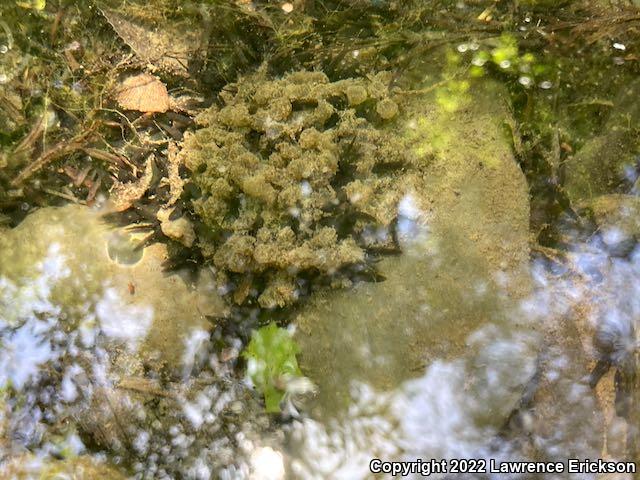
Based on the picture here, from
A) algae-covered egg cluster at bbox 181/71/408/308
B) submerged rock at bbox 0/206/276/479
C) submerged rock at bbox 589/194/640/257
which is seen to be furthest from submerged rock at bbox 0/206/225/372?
submerged rock at bbox 589/194/640/257

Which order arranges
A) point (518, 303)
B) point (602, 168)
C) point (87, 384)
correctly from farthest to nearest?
point (602, 168)
point (87, 384)
point (518, 303)

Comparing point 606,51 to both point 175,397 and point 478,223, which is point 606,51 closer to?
point 478,223

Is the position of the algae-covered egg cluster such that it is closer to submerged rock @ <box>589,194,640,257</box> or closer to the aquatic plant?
the aquatic plant

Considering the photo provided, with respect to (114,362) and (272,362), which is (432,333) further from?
(114,362)

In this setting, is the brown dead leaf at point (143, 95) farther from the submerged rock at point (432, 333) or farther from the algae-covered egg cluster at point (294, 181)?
the submerged rock at point (432, 333)

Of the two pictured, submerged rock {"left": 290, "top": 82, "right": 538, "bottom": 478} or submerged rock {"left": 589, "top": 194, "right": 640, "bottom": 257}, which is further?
submerged rock {"left": 589, "top": 194, "right": 640, "bottom": 257}

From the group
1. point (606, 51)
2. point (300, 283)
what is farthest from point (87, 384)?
point (606, 51)

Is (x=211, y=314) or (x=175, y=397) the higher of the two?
(x=211, y=314)
